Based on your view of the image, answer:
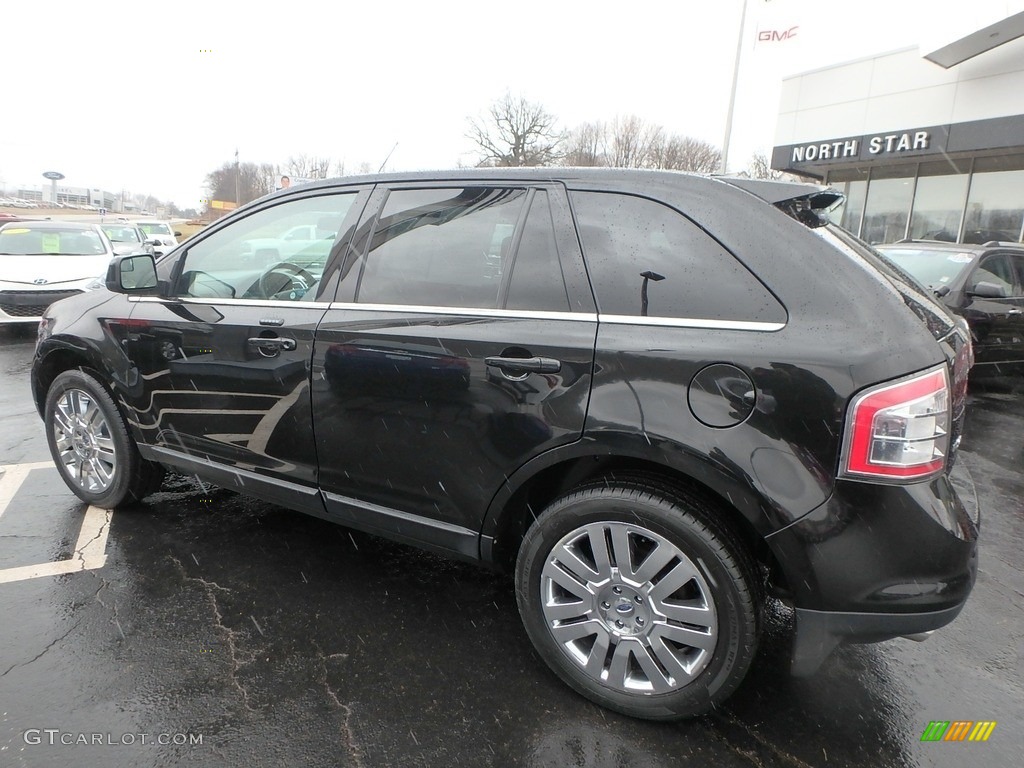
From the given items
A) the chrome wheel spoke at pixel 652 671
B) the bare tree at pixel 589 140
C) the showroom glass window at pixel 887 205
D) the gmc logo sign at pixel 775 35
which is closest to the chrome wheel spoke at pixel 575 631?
the chrome wheel spoke at pixel 652 671

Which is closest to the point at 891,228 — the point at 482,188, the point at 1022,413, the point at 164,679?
the point at 1022,413

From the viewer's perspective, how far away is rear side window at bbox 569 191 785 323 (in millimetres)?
1996

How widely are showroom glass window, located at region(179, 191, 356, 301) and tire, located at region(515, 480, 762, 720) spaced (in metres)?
1.46

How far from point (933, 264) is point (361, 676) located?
674cm

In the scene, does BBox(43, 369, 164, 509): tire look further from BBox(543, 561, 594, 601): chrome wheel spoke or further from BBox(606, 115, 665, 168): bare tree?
BBox(606, 115, 665, 168): bare tree

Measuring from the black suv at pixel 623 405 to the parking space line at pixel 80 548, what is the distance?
0.89 metres

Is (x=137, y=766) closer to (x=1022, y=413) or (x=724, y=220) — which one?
(x=724, y=220)

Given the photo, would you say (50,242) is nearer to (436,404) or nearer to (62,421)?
(62,421)

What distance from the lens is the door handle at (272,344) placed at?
2.71 meters

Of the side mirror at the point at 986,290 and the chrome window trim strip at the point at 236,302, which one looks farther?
the side mirror at the point at 986,290

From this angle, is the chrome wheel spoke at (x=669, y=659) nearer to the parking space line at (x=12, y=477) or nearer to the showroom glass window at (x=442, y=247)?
the showroom glass window at (x=442, y=247)

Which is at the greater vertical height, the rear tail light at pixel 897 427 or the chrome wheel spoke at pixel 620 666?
the rear tail light at pixel 897 427

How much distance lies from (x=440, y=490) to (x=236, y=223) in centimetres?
169

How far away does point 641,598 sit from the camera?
213cm
